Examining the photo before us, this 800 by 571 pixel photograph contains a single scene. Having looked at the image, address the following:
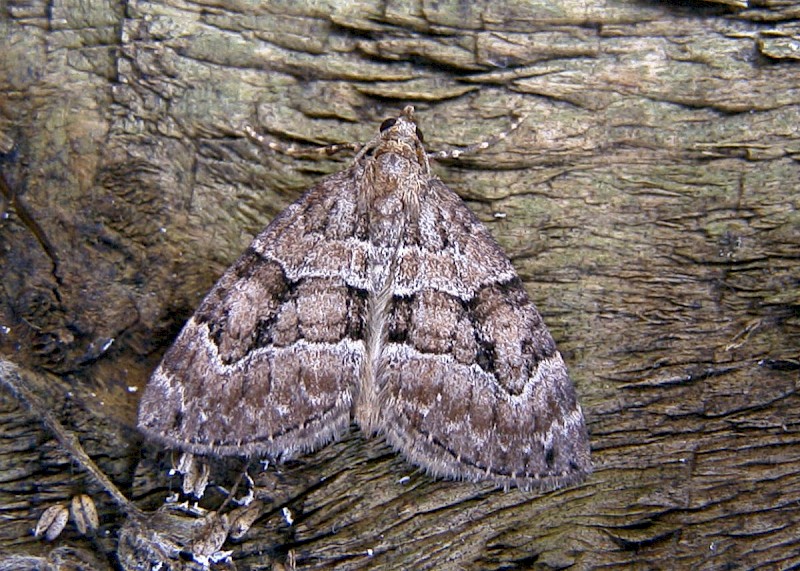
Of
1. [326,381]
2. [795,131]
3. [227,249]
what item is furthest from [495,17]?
[326,381]

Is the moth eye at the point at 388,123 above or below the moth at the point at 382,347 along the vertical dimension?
above

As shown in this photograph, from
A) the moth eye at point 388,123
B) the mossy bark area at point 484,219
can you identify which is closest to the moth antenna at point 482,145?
the mossy bark area at point 484,219

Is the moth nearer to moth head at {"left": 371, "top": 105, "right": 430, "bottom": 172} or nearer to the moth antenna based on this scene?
moth head at {"left": 371, "top": 105, "right": 430, "bottom": 172}

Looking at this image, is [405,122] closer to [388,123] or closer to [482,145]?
[388,123]

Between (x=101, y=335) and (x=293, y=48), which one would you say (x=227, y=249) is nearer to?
(x=101, y=335)

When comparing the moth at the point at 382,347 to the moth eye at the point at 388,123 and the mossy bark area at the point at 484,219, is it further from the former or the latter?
the mossy bark area at the point at 484,219

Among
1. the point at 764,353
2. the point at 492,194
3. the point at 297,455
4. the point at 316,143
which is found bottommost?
the point at 297,455
